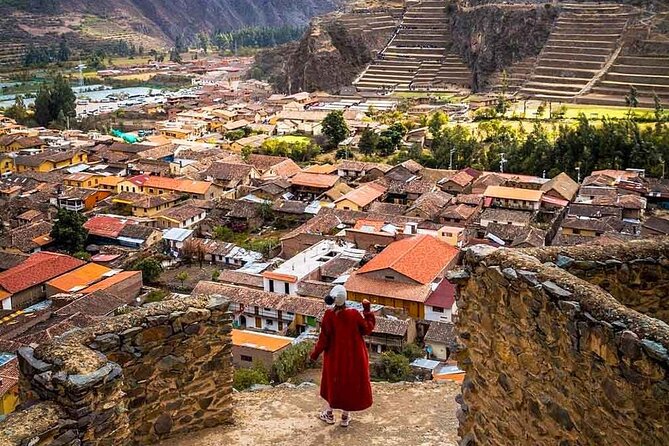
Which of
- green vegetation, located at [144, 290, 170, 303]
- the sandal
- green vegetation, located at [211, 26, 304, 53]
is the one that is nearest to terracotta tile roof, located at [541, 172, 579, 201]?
green vegetation, located at [144, 290, 170, 303]

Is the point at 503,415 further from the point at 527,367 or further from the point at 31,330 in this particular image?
the point at 31,330

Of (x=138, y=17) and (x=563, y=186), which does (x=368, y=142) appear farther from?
(x=138, y=17)

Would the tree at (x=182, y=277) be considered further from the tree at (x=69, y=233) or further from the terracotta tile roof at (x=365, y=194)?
the terracotta tile roof at (x=365, y=194)

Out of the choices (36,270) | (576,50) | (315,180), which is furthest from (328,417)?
(576,50)

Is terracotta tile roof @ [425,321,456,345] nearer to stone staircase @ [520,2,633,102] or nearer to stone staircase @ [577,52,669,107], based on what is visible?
stone staircase @ [577,52,669,107]

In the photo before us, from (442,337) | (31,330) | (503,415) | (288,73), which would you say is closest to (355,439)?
(503,415)

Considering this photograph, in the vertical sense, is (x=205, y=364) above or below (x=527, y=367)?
below
